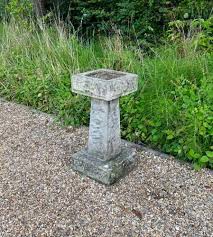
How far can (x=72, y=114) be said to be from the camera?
3592 mm

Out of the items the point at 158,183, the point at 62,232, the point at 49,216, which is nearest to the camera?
the point at 62,232

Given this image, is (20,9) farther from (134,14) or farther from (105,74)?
(105,74)

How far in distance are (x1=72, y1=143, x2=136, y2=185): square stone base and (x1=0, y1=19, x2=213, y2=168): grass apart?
0.40m

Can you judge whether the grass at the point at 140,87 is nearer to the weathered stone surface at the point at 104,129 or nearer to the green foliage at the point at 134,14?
the weathered stone surface at the point at 104,129

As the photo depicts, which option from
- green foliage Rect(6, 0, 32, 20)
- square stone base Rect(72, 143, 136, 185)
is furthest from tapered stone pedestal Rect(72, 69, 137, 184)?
green foliage Rect(6, 0, 32, 20)

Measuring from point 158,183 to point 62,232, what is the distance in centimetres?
82

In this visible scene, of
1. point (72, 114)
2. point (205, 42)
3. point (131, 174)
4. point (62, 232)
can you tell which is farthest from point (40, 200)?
point (205, 42)

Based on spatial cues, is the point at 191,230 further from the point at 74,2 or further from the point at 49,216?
the point at 74,2

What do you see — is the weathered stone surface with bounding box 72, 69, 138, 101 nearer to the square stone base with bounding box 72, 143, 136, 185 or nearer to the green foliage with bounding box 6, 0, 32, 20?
the square stone base with bounding box 72, 143, 136, 185

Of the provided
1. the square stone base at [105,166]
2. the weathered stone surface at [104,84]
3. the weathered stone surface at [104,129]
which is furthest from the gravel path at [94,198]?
the weathered stone surface at [104,84]

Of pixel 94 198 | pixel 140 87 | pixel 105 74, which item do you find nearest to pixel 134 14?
pixel 140 87

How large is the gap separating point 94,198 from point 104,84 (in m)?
0.79

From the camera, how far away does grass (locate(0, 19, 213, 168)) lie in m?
2.79

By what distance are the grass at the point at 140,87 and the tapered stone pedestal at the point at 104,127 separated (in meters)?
0.48
